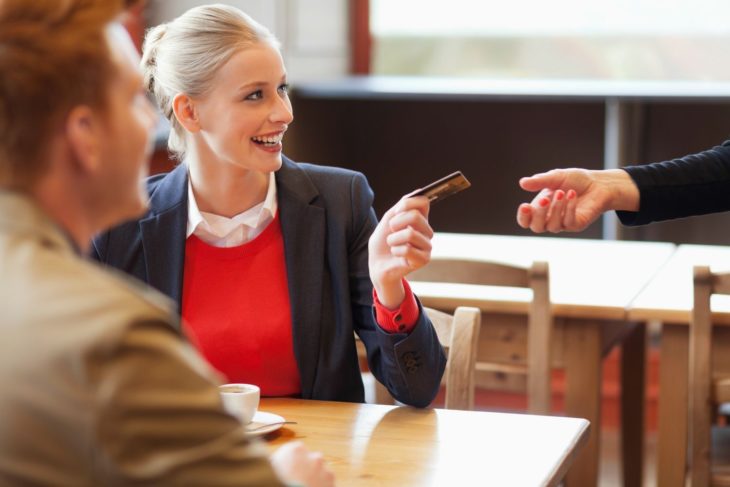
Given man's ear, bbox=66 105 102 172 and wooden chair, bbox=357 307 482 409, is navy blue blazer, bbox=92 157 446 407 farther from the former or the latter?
man's ear, bbox=66 105 102 172

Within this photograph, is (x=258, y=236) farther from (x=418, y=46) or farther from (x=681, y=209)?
(x=418, y=46)

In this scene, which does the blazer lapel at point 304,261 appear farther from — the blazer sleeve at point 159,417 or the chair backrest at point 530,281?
the blazer sleeve at point 159,417

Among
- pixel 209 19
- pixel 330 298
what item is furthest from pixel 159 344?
pixel 209 19

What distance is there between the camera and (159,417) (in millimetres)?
751

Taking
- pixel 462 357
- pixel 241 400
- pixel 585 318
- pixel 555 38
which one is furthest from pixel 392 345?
pixel 555 38

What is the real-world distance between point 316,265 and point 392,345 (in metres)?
0.22

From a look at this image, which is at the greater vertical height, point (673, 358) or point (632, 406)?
point (673, 358)

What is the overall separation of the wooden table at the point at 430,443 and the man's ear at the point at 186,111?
A: 54 centimetres

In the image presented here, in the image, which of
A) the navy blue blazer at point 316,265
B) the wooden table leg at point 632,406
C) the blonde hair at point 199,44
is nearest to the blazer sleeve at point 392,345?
the navy blue blazer at point 316,265

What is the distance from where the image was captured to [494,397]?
13.2ft

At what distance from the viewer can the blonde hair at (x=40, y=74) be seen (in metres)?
0.82

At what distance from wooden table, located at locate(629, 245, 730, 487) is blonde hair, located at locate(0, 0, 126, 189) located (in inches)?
69.2

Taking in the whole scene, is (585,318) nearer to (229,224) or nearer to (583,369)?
(583,369)

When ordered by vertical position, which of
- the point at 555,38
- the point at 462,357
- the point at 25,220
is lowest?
the point at 462,357
